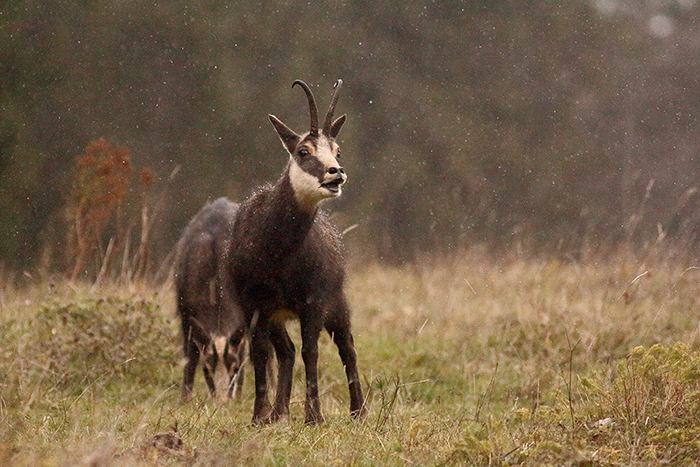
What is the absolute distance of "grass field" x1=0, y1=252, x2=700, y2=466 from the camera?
4844mm

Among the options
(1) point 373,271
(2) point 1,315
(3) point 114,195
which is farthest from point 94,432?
(1) point 373,271

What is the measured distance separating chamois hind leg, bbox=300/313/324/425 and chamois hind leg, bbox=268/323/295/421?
22 cm

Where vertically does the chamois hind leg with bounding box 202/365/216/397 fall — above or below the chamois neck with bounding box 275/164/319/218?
below

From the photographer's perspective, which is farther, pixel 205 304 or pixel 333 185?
pixel 205 304

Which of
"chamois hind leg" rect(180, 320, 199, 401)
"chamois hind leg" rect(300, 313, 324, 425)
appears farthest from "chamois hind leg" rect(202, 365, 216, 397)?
"chamois hind leg" rect(300, 313, 324, 425)

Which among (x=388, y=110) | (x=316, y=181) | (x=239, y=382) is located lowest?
(x=239, y=382)

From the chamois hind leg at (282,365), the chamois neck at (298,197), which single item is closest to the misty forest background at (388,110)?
the chamois hind leg at (282,365)

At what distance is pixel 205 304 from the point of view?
28.6 ft

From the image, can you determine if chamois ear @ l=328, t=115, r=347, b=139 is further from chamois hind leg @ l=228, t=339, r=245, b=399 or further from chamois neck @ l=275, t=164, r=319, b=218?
chamois hind leg @ l=228, t=339, r=245, b=399

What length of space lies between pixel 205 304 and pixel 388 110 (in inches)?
564

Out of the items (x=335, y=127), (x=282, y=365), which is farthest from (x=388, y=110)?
(x=282, y=365)

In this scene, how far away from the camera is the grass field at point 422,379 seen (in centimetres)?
484

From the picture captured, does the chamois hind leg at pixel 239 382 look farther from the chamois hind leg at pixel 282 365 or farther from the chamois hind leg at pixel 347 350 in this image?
the chamois hind leg at pixel 347 350

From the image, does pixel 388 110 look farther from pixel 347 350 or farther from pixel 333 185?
pixel 333 185
